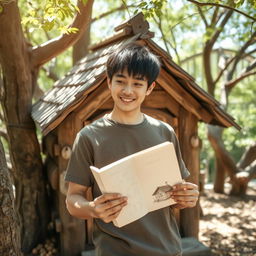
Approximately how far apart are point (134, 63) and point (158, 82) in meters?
2.46

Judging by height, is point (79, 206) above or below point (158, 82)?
below

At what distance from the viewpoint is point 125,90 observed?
2070 mm

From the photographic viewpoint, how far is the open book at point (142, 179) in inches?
68.2

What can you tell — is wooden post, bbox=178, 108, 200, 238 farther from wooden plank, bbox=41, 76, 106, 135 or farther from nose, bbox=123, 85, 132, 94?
nose, bbox=123, 85, 132, 94

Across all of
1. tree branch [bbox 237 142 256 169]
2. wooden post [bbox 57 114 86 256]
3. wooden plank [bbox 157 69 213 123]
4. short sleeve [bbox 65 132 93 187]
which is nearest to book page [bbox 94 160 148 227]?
short sleeve [bbox 65 132 93 187]

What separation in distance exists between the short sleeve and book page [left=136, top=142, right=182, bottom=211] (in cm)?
34

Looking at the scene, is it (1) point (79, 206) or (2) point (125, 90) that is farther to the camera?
(2) point (125, 90)

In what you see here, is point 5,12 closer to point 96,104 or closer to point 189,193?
point 96,104

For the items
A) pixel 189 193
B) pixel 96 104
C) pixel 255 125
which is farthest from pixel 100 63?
pixel 255 125

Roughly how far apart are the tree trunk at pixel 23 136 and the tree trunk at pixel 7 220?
2.71 metres

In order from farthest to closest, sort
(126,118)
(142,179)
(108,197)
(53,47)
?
1. (53,47)
2. (126,118)
3. (142,179)
4. (108,197)

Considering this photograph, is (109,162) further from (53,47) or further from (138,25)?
(53,47)

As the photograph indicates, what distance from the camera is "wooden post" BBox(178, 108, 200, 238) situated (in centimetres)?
482

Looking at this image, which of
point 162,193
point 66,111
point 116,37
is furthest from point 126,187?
point 116,37
